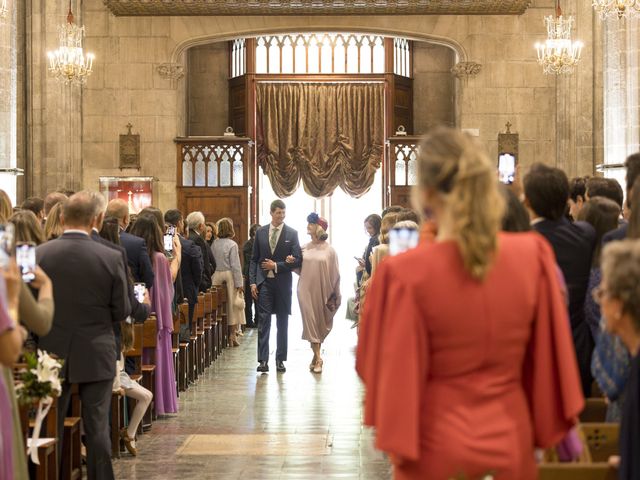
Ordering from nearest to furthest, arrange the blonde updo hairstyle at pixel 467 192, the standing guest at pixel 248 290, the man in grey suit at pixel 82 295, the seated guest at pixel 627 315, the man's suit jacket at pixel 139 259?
the blonde updo hairstyle at pixel 467 192 → the seated guest at pixel 627 315 → the man in grey suit at pixel 82 295 → the man's suit jacket at pixel 139 259 → the standing guest at pixel 248 290

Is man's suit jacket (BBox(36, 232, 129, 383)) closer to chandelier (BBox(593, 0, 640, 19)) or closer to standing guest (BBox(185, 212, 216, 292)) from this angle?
standing guest (BBox(185, 212, 216, 292))

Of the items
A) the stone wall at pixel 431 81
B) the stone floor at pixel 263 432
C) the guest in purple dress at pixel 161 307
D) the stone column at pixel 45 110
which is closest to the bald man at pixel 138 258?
the guest in purple dress at pixel 161 307

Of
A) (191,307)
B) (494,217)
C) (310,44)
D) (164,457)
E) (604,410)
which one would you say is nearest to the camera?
(494,217)

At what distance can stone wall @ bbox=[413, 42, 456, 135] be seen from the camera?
77.2ft

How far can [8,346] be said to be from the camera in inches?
149

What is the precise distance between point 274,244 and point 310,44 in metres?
11.1

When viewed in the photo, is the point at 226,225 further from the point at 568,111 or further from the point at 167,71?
the point at 568,111

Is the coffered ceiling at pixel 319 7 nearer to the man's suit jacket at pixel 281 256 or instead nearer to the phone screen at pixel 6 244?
the man's suit jacket at pixel 281 256

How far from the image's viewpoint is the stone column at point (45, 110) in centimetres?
1870

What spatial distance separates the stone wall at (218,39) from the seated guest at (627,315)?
16.2 metres

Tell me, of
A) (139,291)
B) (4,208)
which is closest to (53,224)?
(139,291)

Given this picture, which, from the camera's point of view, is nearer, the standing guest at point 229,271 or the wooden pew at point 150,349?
the wooden pew at point 150,349

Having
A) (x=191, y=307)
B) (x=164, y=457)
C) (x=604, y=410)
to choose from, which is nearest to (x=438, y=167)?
(x=604, y=410)

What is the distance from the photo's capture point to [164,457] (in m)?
8.14
